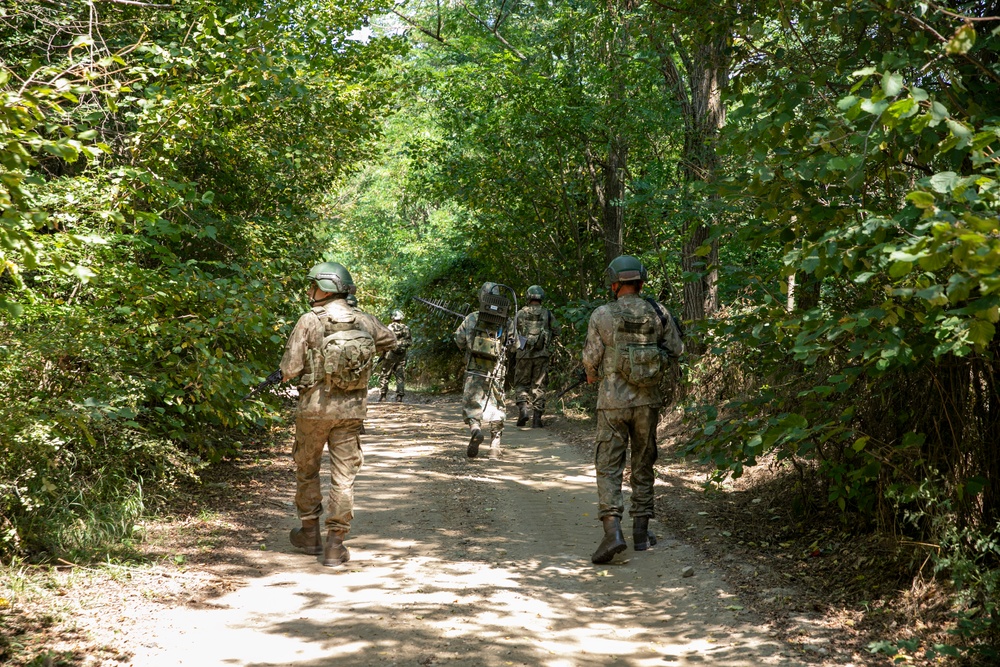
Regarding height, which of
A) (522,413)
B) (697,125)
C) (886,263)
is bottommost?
(522,413)

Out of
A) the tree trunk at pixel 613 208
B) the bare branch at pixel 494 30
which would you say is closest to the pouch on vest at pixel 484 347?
the tree trunk at pixel 613 208

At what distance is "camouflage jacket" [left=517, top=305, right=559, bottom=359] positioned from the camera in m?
14.0

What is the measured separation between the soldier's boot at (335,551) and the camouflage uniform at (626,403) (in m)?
2.04

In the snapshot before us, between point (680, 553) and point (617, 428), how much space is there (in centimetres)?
108

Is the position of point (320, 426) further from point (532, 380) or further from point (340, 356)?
point (532, 380)

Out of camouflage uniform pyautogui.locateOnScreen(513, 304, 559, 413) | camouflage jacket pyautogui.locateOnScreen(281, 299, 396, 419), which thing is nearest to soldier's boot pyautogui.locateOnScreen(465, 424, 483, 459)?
camouflage uniform pyautogui.locateOnScreen(513, 304, 559, 413)

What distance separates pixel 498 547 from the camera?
714 centimetres

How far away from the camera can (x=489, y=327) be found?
1202 cm

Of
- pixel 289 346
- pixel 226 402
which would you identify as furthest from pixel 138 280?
pixel 226 402

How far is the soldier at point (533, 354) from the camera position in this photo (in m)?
14.0

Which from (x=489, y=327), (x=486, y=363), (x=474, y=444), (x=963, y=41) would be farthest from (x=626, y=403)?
(x=489, y=327)

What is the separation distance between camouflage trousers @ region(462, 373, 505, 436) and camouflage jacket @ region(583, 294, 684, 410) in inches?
171

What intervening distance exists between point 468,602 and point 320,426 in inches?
77.1

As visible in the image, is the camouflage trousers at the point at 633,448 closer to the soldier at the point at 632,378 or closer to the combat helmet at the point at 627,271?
the soldier at the point at 632,378
